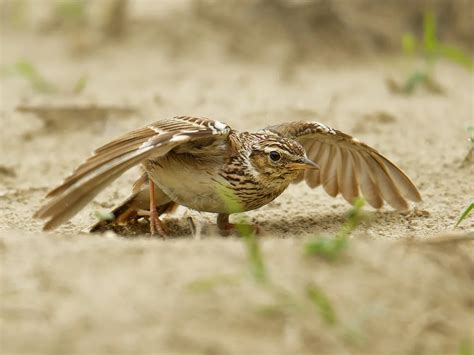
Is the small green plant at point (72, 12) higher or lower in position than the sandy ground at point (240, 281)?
higher

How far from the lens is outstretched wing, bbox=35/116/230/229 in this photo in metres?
5.15

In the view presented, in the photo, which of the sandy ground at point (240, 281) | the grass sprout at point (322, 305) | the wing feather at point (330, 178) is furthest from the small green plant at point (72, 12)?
the grass sprout at point (322, 305)

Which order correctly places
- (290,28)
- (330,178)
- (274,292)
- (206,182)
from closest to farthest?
(274,292) < (206,182) < (330,178) < (290,28)

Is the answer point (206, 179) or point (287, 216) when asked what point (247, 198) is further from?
point (287, 216)

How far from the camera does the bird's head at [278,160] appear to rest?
6.06m

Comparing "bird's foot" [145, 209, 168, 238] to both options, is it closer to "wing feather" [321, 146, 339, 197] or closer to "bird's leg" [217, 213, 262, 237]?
"bird's leg" [217, 213, 262, 237]

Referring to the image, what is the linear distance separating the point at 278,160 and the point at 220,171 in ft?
1.38

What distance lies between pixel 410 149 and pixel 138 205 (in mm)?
2782

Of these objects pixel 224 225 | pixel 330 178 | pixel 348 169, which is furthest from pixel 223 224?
pixel 348 169

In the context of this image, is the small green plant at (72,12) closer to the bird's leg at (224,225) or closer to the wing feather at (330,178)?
the wing feather at (330,178)

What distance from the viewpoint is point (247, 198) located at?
6008 millimetres

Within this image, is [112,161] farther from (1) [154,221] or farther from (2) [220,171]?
(1) [154,221]

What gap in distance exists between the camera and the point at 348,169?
691cm

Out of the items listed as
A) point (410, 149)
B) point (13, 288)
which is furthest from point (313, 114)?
point (13, 288)
